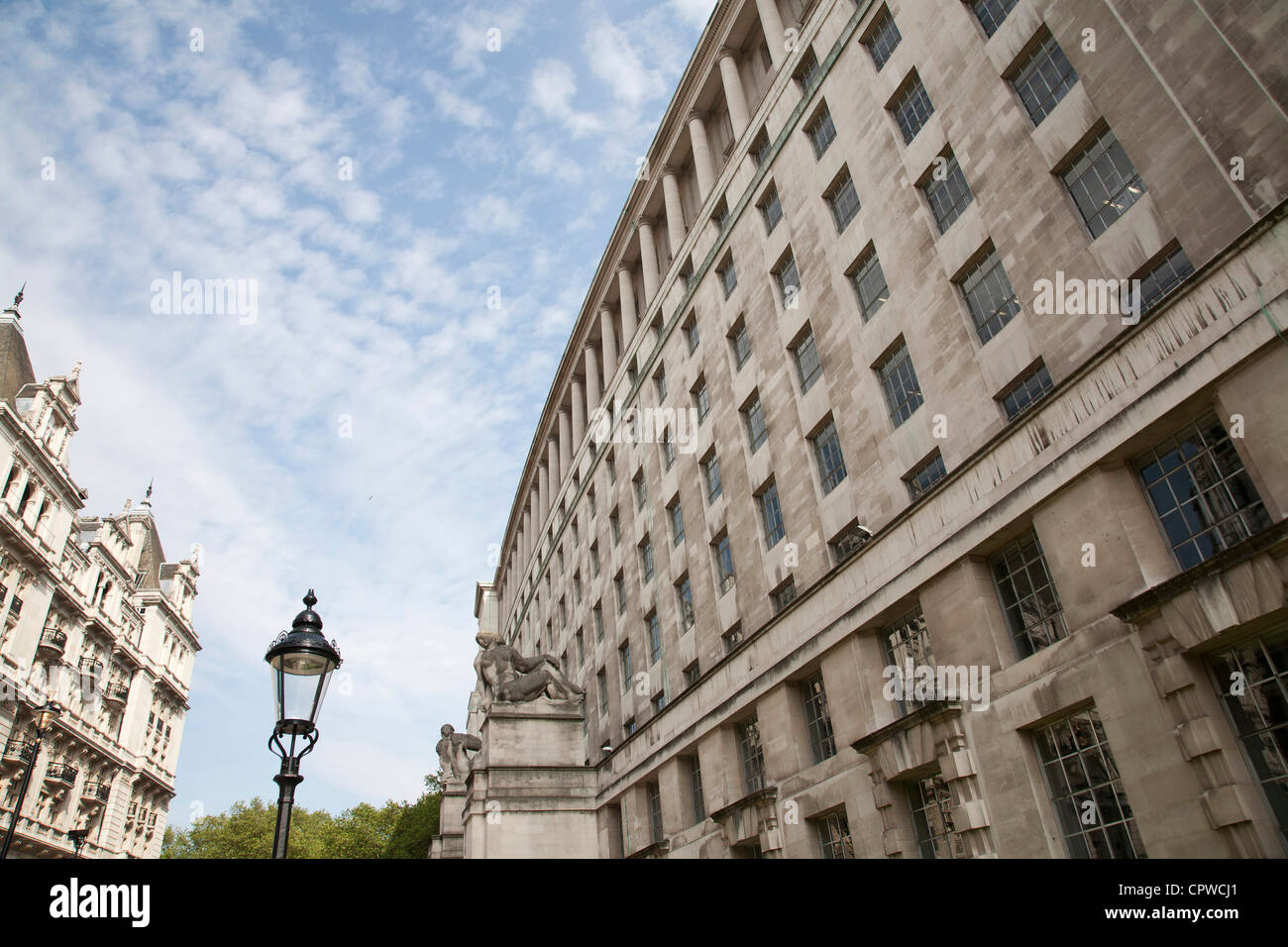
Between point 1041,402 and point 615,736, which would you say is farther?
point 615,736

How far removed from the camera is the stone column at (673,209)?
33781mm

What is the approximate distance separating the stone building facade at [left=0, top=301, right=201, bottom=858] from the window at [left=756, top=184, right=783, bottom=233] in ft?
128

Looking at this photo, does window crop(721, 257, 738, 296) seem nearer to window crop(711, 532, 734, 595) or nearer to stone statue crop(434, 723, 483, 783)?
window crop(711, 532, 734, 595)

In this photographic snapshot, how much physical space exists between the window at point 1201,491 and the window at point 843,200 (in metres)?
11.4

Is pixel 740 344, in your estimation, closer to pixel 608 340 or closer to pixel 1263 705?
pixel 608 340

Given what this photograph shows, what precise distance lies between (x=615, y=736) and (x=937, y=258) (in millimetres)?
23659

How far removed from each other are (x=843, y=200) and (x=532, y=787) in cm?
2386

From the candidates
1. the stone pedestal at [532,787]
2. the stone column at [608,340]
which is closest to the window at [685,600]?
the stone pedestal at [532,787]

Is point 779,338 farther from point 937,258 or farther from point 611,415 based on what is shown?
point 611,415

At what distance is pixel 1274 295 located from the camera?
10680 mm

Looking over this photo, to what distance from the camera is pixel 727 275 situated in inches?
1133

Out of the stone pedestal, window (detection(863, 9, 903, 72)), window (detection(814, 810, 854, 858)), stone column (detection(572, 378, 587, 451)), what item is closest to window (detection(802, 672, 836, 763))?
window (detection(814, 810, 854, 858))

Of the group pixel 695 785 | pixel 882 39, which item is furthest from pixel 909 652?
pixel 882 39
